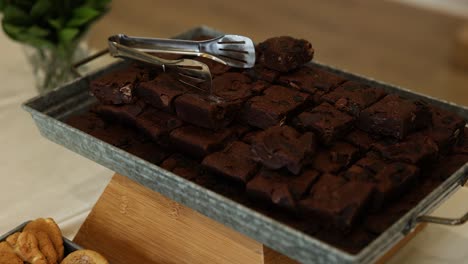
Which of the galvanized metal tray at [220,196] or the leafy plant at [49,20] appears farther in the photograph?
the leafy plant at [49,20]

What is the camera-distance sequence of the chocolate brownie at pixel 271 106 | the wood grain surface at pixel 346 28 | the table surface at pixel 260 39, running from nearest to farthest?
the chocolate brownie at pixel 271 106
the table surface at pixel 260 39
the wood grain surface at pixel 346 28

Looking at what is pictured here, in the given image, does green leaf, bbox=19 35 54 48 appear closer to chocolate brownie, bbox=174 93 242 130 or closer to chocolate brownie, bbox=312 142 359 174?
chocolate brownie, bbox=174 93 242 130

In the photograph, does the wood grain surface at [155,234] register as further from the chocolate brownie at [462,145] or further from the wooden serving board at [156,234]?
the chocolate brownie at [462,145]

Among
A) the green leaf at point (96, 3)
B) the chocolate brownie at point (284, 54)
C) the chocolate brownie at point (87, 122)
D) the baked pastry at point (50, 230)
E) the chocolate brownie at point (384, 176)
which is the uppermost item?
the chocolate brownie at point (284, 54)

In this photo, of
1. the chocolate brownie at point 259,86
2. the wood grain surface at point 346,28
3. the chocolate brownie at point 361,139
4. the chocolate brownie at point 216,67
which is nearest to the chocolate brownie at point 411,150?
the chocolate brownie at point 361,139

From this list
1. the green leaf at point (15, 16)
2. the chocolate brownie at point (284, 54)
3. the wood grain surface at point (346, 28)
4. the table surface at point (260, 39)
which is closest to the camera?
the chocolate brownie at point (284, 54)

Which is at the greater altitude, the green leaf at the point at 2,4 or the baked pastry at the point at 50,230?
the green leaf at the point at 2,4
